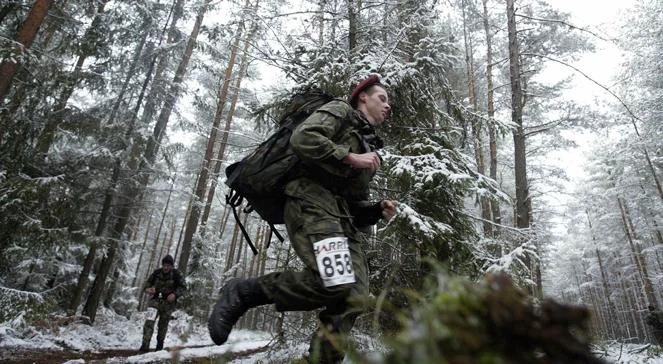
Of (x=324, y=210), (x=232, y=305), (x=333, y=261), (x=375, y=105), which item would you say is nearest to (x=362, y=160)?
(x=324, y=210)

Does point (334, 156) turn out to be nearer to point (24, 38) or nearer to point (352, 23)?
point (352, 23)

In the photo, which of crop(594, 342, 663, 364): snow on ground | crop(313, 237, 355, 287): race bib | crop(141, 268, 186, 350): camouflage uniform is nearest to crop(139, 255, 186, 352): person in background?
crop(141, 268, 186, 350): camouflage uniform

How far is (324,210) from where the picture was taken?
9.14 feet

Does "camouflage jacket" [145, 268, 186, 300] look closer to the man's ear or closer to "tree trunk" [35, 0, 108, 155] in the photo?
"tree trunk" [35, 0, 108, 155]

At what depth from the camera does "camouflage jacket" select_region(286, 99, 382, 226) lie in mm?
2789

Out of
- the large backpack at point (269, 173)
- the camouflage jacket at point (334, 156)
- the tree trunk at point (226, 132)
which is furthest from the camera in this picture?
the tree trunk at point (226, 132)

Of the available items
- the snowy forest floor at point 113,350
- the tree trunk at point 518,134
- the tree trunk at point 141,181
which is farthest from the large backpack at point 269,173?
the tree trunk at point 141,181

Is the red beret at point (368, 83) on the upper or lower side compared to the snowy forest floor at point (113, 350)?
upper

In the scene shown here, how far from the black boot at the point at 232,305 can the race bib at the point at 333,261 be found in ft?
1.64

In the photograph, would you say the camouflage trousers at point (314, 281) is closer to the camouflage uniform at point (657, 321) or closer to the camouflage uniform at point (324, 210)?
the camouflage uniform at point (324, 210)

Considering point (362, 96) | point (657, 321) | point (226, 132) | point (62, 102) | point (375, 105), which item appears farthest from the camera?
point (226, 132)

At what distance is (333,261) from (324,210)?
42cm

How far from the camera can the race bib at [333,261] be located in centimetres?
250

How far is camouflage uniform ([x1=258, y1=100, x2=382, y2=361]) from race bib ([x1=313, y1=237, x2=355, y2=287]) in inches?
1.6
